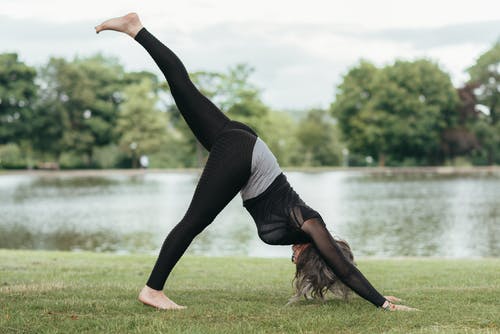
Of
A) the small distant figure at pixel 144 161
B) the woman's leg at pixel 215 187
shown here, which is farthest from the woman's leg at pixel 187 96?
the small distant figure at pixel 144 161

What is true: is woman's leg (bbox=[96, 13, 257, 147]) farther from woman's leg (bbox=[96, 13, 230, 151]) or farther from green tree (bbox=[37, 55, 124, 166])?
green tree (bbox=[37, 55, 124, 166])

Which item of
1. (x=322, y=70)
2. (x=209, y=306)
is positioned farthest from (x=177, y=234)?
(x=322, y=70)

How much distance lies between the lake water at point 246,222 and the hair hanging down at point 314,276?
8480mm

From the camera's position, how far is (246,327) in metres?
3.45

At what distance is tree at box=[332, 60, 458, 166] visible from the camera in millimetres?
61906

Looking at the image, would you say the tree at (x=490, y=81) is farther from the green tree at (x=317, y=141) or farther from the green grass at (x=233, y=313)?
the green grass at (x=233, y=313)

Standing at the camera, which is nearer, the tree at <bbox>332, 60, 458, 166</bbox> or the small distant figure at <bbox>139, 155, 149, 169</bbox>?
the small distant figure at <bbox>139, 155, 149, 169</bbox>

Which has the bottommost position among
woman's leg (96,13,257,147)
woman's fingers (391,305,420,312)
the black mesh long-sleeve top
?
woman's fingers (391,305,420,312)

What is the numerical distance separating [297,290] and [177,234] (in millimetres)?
866

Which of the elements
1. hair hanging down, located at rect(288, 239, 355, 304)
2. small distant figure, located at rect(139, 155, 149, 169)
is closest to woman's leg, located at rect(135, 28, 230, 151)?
hair hanging down, located at rect(288, 239, 355, 304)

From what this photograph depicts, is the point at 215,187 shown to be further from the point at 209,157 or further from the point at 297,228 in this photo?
the point at 297,228

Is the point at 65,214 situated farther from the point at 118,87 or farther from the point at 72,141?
the point at 118,87

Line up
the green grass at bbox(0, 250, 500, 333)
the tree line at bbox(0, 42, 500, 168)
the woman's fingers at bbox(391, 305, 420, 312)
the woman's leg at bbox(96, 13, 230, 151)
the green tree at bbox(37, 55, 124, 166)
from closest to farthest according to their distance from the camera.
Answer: the green grass at bbox(0, 250, 500, 333) < the woman's fingers at bbox(391, 305, 420, 312) < the woman's leg at bbox(96, 13, 230, 151) < the tree line at bbox(0, 42, 500, 168) < the green tree at bbox(37, 55, 124, 166)

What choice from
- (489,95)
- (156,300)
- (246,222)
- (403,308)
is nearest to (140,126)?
(489,95)
